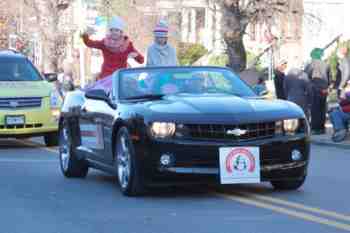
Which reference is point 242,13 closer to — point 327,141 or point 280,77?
point 280,77

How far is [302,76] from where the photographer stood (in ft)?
67.1

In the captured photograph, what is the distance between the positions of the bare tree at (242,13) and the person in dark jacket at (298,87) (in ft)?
31.5

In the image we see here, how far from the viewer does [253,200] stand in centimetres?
1033

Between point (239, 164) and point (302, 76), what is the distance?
10.5 m

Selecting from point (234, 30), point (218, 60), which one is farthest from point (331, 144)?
point (218, 60)

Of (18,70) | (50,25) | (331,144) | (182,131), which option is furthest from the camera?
(50,25)

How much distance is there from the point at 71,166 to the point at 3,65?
679 centimetres

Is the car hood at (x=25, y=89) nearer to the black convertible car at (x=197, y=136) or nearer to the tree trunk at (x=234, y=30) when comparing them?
the black convertible car at (x=197, y=136)

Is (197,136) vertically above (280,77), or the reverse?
(197,136)

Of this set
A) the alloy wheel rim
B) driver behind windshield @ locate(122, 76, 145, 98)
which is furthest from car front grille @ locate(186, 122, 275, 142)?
driver behind windshield @ locate(122, 76, 145, 98)

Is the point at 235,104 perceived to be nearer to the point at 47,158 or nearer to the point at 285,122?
the point at 285,122

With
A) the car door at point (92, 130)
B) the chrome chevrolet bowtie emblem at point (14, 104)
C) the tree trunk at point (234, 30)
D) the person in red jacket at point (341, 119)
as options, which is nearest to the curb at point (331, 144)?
the person in red jacket at point (341, 119)

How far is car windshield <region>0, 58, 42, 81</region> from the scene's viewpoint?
19.0 metres

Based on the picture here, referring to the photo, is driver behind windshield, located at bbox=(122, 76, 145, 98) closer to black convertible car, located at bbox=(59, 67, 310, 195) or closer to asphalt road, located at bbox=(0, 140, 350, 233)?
black convertible car, located at bbox=(59, 67, 310, 195)
